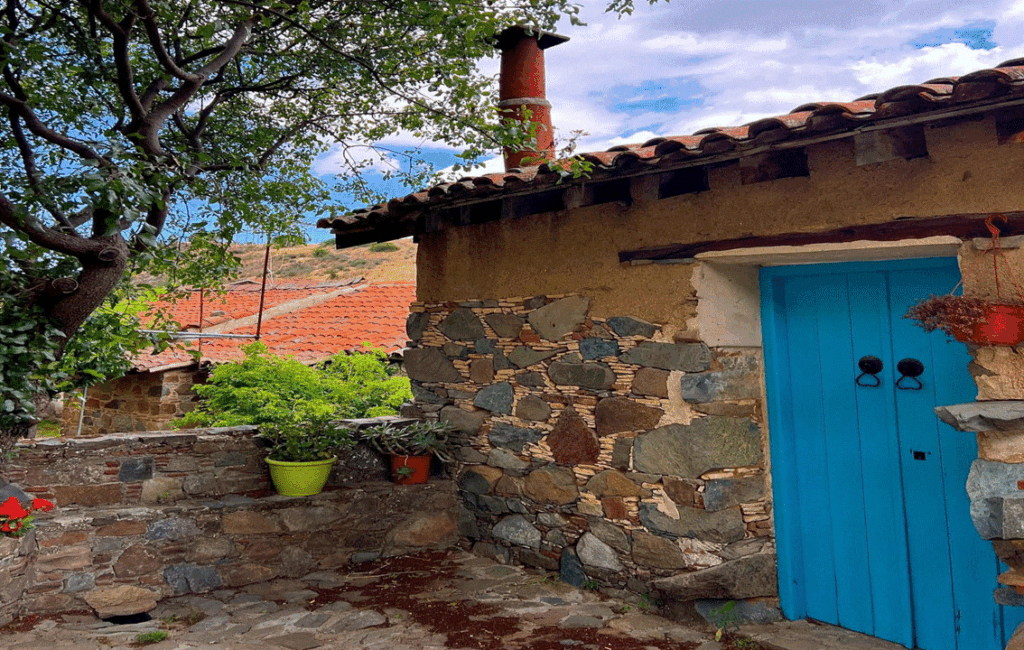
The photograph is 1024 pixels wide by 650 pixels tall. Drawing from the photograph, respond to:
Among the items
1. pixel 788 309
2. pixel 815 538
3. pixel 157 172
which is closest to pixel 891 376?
pixel 788 309

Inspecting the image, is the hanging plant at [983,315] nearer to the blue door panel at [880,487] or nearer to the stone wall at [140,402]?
the blue door panel at [880,487]

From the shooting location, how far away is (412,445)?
5027 mm

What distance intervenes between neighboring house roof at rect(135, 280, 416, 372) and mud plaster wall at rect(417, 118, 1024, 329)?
395 centimetres

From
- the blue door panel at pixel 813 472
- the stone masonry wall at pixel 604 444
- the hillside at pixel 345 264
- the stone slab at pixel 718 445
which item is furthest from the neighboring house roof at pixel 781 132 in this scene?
the hillside at pixel 345 264

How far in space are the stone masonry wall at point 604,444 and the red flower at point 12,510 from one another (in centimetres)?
242

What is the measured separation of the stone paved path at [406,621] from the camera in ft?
11.7

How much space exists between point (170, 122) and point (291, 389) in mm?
2569

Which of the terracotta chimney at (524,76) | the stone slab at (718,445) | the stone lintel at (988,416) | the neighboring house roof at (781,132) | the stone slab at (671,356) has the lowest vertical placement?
the stone slab at (718,445)

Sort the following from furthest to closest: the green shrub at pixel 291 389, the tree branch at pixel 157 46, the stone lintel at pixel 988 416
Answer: the green shrub at pixel 291 389 < the tree branch at pixel 157 46 < the stone lintel at pixel 988 416

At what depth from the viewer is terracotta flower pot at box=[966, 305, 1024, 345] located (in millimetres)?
2691

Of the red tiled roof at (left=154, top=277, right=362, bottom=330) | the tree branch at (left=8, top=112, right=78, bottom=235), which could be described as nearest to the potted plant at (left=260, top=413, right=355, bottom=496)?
the tree branch at (left=8, top=112, right=78, bottom=235)

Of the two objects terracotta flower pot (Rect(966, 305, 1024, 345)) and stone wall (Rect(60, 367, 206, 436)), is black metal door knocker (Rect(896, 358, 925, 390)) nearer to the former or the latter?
terracotta flower pot (Rect(966, 305, 1024, 345))

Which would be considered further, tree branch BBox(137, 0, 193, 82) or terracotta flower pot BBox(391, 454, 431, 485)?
terracotta flower pot BBox(391, 454, 431, 485)

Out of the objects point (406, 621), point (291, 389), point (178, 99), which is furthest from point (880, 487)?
point (291, 389)
